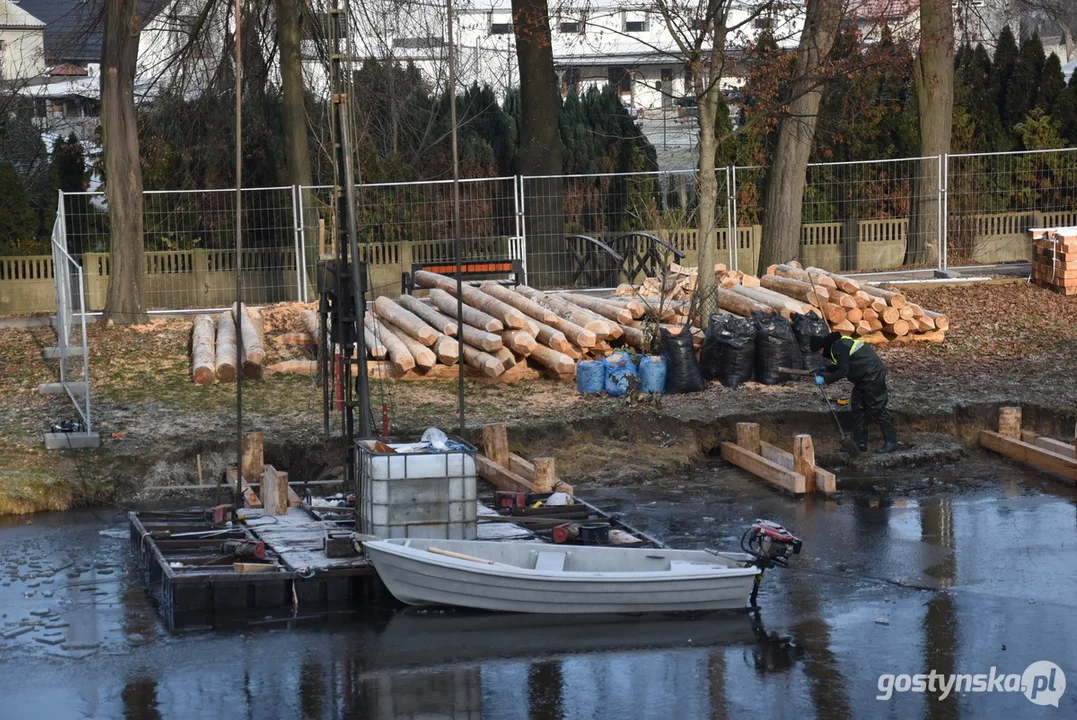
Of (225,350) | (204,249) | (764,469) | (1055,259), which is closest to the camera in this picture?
(764,469)

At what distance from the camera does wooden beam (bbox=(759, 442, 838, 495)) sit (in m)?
14.0

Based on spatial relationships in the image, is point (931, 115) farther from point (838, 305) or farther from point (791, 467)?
point (791, 467)

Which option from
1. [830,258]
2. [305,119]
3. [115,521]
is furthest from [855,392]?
[305,119]

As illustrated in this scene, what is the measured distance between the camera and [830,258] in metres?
26.5

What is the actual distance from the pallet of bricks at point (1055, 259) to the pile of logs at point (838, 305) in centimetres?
344

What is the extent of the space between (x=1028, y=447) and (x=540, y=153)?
1221cm

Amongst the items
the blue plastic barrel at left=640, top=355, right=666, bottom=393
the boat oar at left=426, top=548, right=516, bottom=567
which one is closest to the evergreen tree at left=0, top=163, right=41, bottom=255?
the blue plastic barrel at left=640, top=355, right=666, bottom=393

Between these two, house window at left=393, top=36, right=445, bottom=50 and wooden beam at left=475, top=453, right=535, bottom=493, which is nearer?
wooden beam at left=475, top=453, right=535, bottom=493

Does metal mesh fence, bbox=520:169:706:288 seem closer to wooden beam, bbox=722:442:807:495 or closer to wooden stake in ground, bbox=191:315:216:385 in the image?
wooden stake in ground, bbox=191:315:216:385

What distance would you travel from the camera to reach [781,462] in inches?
574

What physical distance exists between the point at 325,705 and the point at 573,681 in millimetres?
1601

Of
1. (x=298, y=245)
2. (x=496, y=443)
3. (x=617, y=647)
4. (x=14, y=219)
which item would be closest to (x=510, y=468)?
(x=496, y=443)

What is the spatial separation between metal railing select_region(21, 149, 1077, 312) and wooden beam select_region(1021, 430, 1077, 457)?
8.29m

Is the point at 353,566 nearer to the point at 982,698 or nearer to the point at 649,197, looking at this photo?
the point at 982,698
